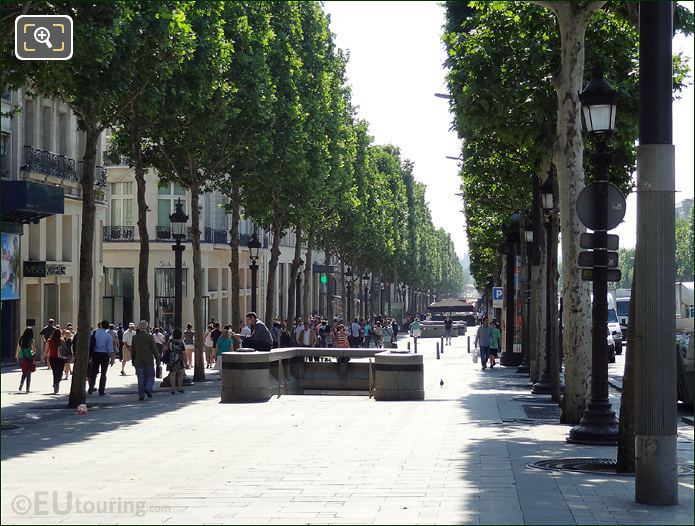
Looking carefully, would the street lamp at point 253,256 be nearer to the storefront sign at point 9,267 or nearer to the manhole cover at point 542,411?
the storefront sign at point 9,267

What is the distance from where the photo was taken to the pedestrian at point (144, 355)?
2456 cm

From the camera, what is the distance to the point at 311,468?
12898 mm

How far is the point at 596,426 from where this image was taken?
1562 cm

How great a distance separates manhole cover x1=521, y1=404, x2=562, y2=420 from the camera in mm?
20875

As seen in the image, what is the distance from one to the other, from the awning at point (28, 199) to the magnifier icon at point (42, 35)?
18.7m

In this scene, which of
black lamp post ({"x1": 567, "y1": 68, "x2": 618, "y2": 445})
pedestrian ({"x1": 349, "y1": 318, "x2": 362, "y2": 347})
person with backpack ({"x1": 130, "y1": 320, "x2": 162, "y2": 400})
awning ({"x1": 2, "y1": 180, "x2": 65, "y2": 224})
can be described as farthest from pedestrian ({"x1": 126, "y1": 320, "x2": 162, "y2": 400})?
pedestrian ({"x1": 349, "y1": 318, "x2": 362, "y2": 347})

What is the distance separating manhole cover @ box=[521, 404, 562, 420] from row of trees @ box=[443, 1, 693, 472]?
5.69ft

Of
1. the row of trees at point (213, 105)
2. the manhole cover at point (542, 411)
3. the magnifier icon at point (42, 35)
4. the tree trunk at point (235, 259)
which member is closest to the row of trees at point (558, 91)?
the manhole cover at point (542, 411)

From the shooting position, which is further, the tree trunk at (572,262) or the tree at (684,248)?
the tree at (684,248)

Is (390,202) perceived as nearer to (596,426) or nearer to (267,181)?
(267,181)

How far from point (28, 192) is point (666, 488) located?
2832 cm

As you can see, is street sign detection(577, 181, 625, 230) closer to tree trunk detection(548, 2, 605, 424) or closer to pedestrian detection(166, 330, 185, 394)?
tree trunk detection(548, 2, 605, 424)

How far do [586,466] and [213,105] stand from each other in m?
20.4

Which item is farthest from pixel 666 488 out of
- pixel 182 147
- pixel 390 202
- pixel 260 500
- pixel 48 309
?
pixel 390 202
